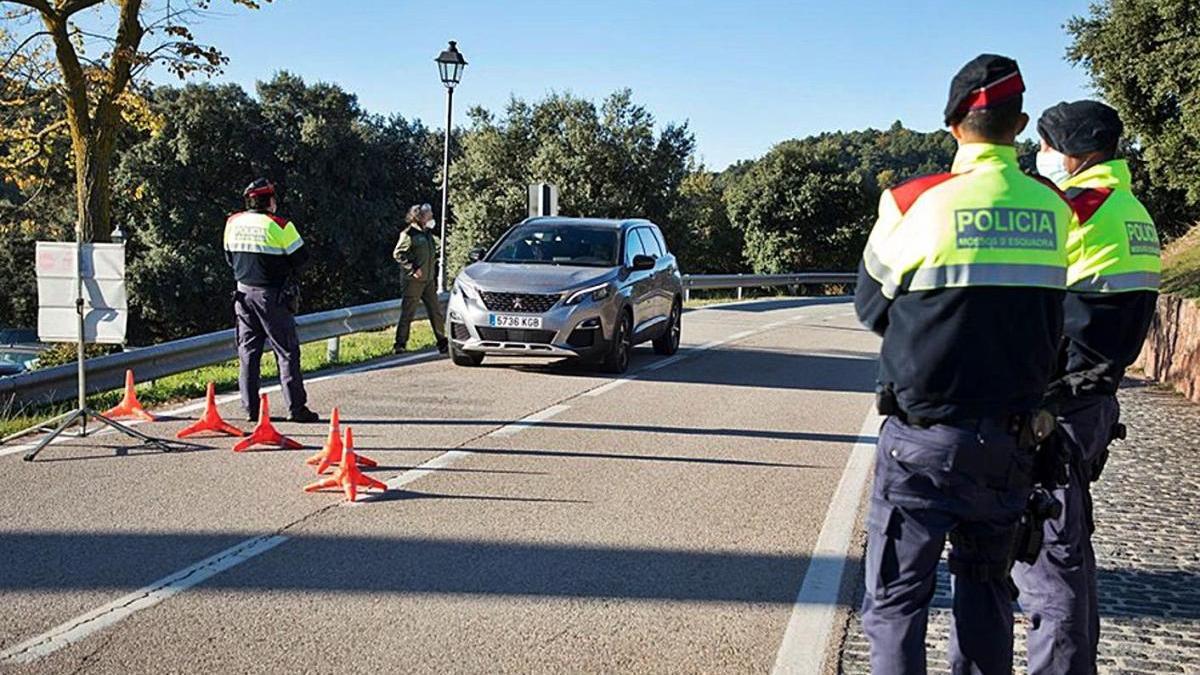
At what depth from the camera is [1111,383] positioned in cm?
403

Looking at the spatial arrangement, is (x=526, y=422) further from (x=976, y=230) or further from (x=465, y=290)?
(x=976, y=230)

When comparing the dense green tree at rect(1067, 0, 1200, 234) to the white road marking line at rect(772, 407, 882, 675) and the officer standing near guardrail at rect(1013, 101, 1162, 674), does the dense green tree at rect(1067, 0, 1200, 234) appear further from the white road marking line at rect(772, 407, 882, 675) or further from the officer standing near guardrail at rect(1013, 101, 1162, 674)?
the officer standing near guardrail at rect(1013, 101, 1162, 674)

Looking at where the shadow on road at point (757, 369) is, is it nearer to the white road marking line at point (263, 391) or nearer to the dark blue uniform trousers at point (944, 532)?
the white road marking line at point (263, 391)

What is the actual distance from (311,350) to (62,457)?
9.25m

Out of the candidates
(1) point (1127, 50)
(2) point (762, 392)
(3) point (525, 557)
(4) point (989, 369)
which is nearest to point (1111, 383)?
(4) point (989, 369)

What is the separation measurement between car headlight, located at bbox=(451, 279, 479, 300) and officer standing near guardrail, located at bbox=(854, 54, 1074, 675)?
9.33 metres

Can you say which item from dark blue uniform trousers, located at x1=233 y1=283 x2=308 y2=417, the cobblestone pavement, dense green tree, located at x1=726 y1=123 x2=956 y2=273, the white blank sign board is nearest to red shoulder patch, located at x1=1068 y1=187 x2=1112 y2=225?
the cobblestone pavement

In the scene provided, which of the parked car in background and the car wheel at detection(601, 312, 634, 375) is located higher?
the car wheel at detection(601, 312, 634, 375)

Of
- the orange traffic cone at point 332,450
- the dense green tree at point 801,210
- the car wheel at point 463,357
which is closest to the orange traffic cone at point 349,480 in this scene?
the orange traffic cone at point 332,450

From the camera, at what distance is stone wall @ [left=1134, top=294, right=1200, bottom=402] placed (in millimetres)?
11938

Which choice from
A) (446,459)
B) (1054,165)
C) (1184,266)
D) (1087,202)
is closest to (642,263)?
(446,459)

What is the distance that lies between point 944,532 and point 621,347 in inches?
386

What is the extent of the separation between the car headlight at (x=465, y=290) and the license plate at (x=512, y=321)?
1.13 feet

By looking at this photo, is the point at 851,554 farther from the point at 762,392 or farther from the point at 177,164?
the point at 177,164
